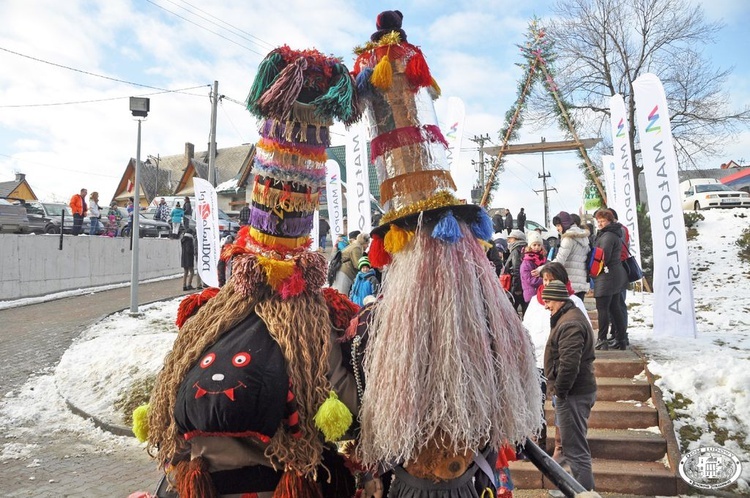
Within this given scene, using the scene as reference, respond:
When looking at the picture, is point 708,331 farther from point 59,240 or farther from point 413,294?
point 59,240

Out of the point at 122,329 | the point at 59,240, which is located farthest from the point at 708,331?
the point at 59,240

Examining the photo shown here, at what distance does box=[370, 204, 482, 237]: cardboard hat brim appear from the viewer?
1721 mm

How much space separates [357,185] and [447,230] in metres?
10.4

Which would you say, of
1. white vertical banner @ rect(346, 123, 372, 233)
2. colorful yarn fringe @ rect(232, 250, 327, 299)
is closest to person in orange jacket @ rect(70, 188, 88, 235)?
white vertical banner @ rect(346, 123, 372, 233)

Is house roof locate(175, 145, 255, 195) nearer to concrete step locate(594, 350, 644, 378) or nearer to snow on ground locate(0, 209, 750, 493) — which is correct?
snow on ground locate(0, 209, 750, 493)

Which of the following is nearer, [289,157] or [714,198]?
[289,157]

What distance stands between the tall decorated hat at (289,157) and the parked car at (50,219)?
62.5 feet

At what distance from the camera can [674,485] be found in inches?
197

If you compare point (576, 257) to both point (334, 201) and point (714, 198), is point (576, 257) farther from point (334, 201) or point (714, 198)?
point (714, 198)

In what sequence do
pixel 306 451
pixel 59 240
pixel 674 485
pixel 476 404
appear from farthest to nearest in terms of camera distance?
pixel 59 240
pixel 674 485
pixel 306 451
pixel 476 404

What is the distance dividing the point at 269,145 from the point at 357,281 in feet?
Result: 17.8

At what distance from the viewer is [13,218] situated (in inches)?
683

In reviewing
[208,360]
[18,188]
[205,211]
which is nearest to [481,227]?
[208,360]

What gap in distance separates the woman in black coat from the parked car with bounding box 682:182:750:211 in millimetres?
18363
